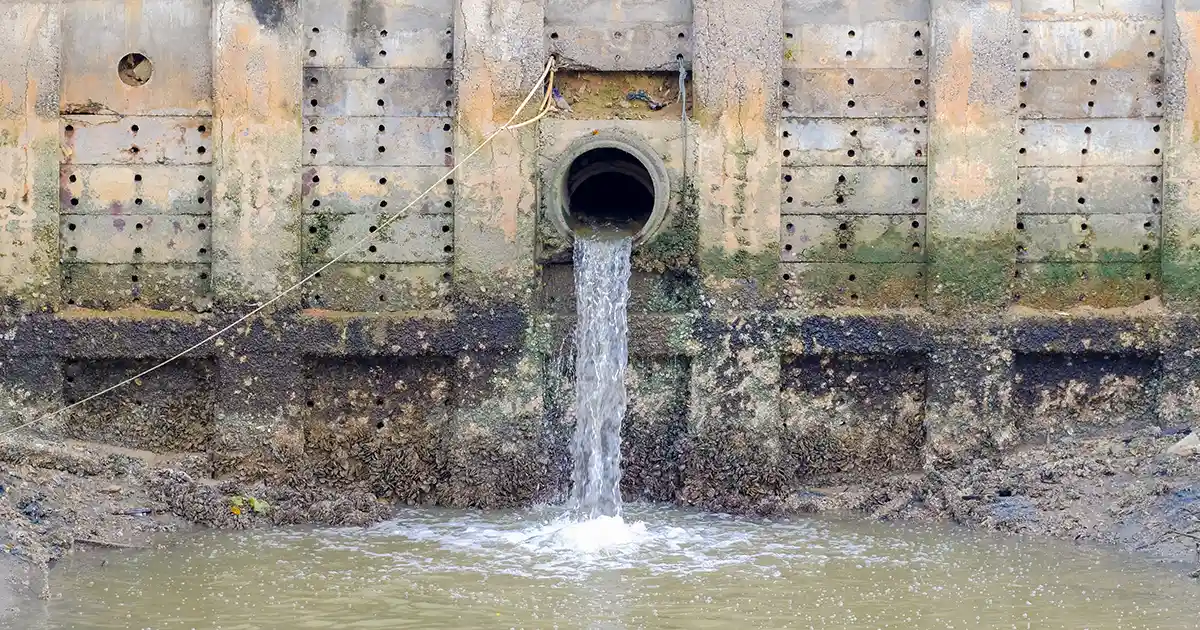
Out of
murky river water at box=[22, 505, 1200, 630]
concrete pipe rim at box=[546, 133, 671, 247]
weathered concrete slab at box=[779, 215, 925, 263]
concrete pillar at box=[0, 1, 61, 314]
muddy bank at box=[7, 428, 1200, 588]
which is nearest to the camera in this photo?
murky river water at box=[22, 505, 1200, 630]

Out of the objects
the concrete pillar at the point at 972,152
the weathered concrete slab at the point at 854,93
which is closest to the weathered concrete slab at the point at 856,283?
the concrete pillar at the point at 972,152

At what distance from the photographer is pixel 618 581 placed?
941 centimetres

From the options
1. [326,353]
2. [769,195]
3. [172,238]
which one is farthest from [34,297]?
[769,195]

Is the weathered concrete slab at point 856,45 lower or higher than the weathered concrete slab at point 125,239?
higher

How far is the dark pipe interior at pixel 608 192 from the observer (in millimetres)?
12078

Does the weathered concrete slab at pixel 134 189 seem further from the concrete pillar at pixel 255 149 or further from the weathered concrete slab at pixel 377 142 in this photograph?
the weathered concrete slab at pixel 377 142

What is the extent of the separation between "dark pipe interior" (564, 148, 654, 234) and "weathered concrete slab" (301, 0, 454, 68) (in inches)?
51.4

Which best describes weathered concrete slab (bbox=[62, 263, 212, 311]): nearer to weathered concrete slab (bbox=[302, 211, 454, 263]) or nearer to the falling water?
weathered concrete slab (bbox=[302, 211, 454, 263])

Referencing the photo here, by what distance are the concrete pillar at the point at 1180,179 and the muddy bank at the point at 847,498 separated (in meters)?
1.08

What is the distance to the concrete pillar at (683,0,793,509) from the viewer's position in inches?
455

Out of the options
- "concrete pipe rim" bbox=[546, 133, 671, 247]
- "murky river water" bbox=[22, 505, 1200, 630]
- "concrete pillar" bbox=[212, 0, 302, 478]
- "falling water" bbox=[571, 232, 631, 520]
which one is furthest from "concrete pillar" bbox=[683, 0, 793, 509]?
"concrete pillar" bbox=[212, 0, 302, 478]

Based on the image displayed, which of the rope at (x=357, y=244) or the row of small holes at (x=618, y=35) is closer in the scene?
the rope at (x=357, y=244)

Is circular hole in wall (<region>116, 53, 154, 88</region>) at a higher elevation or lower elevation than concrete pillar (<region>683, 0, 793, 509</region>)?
higher

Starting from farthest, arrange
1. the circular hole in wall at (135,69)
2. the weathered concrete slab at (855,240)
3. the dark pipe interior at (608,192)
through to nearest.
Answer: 1. the dark pipe interior at (608,192)
2. the weathered concrete slab at (855,240)
3. the circular hole in wall at (135,69)
